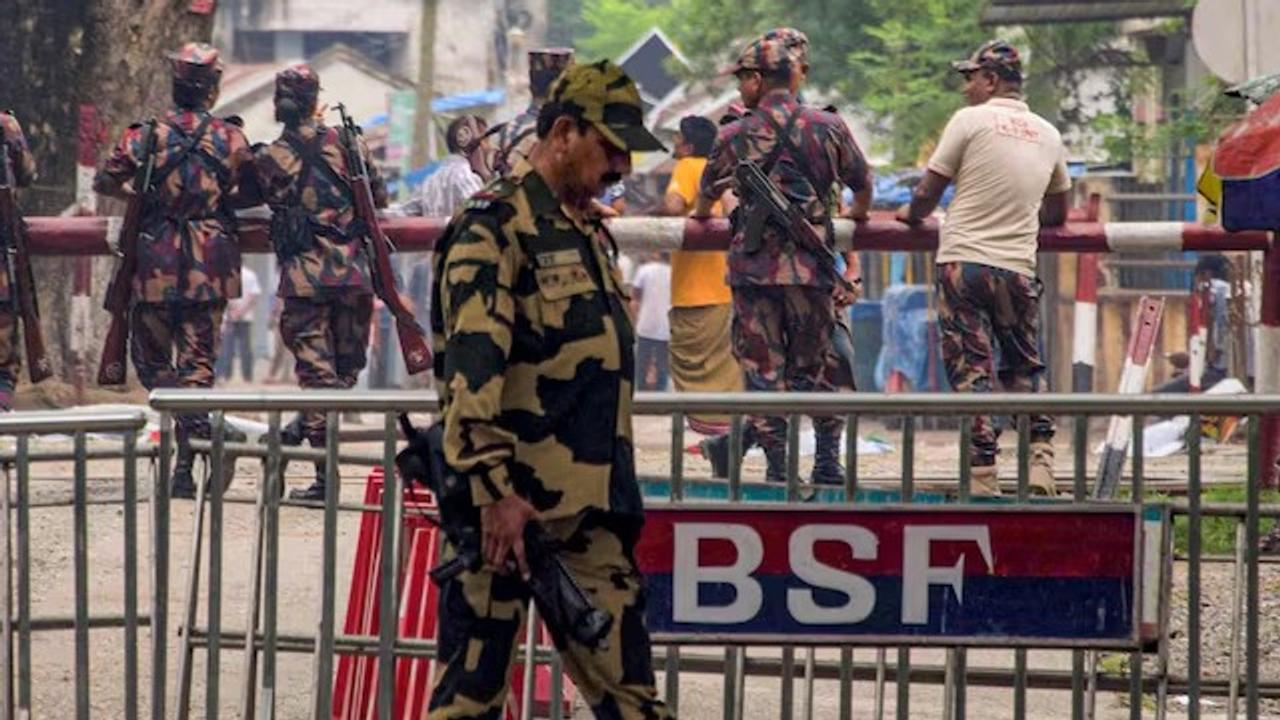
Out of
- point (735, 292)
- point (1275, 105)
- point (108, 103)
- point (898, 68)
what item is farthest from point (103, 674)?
point (898, 68)

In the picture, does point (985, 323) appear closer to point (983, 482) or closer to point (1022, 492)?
point (983, 482)

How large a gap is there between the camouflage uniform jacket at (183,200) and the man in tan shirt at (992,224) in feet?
10.3

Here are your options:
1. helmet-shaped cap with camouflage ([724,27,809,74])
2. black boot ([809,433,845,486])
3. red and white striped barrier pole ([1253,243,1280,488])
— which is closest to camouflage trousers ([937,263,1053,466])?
black boot ([809,433,845,486])

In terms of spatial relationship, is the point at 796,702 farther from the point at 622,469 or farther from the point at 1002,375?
the point at 1002,375

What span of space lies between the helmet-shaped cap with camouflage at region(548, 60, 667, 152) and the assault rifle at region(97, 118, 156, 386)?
306 inches

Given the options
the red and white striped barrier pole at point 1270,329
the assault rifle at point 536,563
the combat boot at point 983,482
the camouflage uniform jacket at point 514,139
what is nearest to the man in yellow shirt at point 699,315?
the camouflage uniform jacket at point 514,139

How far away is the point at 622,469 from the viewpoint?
6047mm

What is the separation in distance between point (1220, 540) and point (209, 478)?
282 centimetres

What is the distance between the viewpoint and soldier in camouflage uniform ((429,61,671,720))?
5.91 m

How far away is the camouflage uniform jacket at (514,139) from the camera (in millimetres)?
14312

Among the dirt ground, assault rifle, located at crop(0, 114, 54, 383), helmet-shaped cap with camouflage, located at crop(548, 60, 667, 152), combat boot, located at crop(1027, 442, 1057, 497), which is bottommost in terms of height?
the dirt ground

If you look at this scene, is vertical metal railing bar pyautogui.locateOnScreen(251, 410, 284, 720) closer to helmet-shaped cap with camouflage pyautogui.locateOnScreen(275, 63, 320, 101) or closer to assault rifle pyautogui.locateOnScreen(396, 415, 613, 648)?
assault rifle pyautogui.locateOnScreen(396, 415, 613, 648)

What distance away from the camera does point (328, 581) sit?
6.70 metres

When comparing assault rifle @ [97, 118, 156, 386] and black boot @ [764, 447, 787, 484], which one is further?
assault rifle @ [97, 118, 156, 386]
